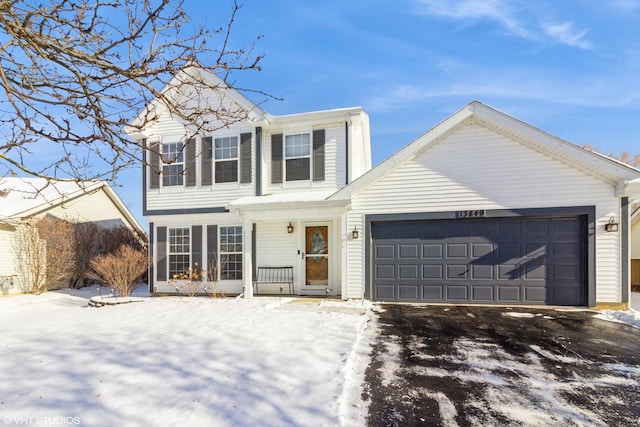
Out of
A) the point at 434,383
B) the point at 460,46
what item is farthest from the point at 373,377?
the point at 460,46

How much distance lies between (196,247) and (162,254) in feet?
4.26

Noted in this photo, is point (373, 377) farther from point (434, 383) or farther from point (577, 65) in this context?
point (577, 65)

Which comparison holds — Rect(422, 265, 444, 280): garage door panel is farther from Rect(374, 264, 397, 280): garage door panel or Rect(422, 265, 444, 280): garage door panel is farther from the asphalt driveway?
the asphalt driveway

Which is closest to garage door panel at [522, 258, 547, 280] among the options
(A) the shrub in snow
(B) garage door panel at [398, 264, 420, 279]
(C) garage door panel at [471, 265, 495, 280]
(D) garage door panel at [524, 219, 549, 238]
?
(D) garage door panel at [524, 219, 549, 238]

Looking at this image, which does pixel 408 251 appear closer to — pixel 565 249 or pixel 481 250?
pixel 481 250

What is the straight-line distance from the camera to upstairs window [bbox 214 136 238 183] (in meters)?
11.5

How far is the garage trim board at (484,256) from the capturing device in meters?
8.45

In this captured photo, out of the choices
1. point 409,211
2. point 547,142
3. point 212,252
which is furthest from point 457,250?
point 212,252

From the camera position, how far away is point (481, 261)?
29.1 feet

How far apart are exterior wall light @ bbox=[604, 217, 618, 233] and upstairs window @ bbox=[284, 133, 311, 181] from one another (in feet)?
25.8

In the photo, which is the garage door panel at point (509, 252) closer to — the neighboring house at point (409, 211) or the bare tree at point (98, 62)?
the neighboring house at point (409, 211)

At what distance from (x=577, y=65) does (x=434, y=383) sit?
29.9 feet

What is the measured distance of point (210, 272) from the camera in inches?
452

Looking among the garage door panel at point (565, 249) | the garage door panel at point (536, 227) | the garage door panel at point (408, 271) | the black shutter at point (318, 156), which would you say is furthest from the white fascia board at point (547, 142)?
the black shutter at point (318, 156)
